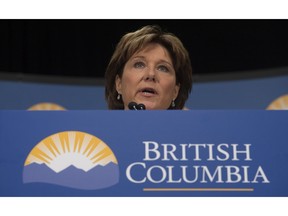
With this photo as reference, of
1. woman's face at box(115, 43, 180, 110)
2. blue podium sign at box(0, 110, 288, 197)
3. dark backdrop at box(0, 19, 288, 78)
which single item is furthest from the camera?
dark backdrop at box(0, 19, 288, 78)

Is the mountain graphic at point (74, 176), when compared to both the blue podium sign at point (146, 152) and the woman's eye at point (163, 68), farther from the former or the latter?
the woman's eye at point (163, 68)

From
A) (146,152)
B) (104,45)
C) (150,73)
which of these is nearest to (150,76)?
(150,73)

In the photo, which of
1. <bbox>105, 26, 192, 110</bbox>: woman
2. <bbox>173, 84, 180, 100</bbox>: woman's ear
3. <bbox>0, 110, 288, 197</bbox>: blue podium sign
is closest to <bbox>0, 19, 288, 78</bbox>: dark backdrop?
<bbox>105, 26, 192, 110</bbox>: woman

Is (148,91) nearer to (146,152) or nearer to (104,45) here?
(146,152)

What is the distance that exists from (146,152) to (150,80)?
42.2 inches

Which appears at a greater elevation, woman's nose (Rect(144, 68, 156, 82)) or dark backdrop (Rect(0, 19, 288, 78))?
dark backdrop (Rect(0, 19, 288, 78))

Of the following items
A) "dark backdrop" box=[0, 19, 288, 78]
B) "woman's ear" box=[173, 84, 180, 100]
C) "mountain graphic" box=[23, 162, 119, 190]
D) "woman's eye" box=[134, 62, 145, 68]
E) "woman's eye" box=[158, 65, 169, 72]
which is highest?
"dark backdrop" box=[0, 19, 288, 78]

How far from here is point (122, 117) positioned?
1388mm

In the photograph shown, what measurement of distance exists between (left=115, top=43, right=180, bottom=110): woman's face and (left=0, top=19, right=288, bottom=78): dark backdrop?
1438mm

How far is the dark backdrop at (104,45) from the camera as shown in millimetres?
3902

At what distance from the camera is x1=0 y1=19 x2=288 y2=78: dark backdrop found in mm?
3902

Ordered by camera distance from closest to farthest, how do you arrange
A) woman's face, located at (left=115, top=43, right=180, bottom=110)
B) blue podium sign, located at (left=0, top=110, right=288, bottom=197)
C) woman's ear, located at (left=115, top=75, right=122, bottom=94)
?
blue podium sign, located at (left=0, top=110, right=288, bottom=197) → woman's face, located at (left=115, top=43, right=180, bottom=110) → woman's ear, located at (left=115, top=75, right=122, bottom=94)

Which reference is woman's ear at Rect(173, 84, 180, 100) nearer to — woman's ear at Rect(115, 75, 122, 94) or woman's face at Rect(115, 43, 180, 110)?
woman's face at Rect(115, 43, 180, 110)

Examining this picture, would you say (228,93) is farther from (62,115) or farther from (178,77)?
(62,115)
